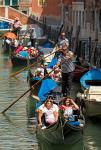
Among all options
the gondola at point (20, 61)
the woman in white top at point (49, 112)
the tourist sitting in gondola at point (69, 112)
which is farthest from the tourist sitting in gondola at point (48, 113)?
the gondola at point (20, 61)

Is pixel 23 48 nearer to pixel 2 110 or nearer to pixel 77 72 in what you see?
pixel 77 72

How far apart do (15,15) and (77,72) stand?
94.8 feet

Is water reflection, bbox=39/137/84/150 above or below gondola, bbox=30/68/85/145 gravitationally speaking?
below

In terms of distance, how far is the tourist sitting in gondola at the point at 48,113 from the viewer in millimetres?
9328

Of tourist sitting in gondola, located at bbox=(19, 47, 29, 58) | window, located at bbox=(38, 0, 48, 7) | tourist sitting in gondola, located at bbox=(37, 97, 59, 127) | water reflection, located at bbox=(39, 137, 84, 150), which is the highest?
window, located at bbox=(38, 0, 48, 7)

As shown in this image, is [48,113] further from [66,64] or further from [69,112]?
[66,64]

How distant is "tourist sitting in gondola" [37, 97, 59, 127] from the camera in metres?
9.33

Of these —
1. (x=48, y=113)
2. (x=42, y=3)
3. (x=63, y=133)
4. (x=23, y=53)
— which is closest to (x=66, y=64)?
(x=48, y=113)

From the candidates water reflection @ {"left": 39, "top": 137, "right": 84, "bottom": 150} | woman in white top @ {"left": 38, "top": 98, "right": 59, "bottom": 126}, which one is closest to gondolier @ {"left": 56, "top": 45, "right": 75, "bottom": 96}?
woman in white top @ {"left": 38, "top": 98, "right": 59, "bottom": 126}

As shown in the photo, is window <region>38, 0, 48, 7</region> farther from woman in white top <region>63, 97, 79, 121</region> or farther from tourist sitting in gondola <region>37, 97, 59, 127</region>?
tourist sitting in gondola <region>37, 97, 59, 127</region>

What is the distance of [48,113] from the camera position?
937cm

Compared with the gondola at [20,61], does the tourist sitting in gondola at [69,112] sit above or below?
above

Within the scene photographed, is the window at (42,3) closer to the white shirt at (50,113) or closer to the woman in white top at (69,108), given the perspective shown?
the woman in white top at (69,108)

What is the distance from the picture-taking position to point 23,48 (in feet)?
73.3
